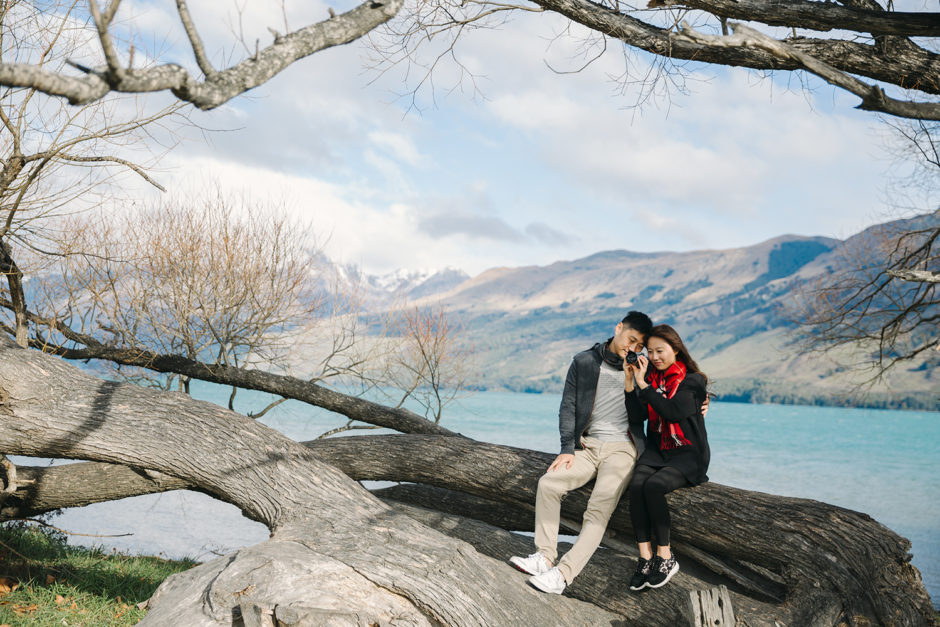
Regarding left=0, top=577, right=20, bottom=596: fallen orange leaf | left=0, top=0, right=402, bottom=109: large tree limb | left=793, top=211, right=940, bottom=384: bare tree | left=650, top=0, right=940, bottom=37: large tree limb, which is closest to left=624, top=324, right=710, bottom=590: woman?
left=650, top=0, right=940, bottom=37: large tree limb

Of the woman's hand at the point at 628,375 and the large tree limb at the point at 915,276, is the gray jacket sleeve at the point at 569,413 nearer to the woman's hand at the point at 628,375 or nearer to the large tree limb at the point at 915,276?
the woman's hand at the point at 628,375

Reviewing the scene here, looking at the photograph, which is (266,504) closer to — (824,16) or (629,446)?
(629,446)

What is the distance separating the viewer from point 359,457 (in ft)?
23.9

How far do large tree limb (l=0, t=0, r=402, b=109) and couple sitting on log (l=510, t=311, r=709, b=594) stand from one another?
304 centimetres

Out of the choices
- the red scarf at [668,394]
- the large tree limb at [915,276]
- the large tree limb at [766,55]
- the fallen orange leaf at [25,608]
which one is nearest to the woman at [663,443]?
the red scarf at [668,394]

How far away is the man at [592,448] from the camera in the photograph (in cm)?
500

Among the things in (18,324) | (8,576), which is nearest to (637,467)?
(8,576)

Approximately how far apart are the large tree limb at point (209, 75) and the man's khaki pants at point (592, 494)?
344 centimetres

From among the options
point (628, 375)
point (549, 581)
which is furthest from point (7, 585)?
point (628, 375)

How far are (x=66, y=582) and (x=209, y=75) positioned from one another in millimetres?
6282

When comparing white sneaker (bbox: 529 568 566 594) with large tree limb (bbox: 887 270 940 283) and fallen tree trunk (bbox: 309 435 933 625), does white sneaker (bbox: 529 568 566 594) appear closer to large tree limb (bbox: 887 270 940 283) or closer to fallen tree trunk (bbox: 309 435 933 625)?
fallen tree trunk (bbox: 309 435 933 625)

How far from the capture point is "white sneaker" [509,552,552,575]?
4.92m

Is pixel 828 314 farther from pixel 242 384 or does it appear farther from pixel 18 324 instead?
pixel 18 324

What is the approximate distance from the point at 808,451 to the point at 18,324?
6552 centimetres
